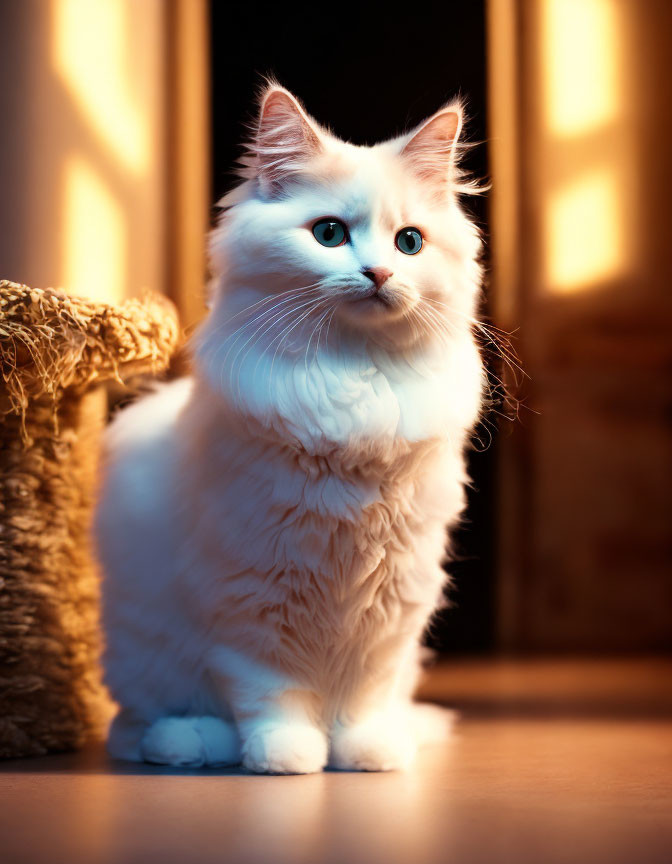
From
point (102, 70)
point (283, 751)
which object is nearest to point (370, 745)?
point (283, 751)

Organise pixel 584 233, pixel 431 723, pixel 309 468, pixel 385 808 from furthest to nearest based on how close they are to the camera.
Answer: pixel 584 233 < pixel 431 723 < pixel 309 468 < pixel 385 808

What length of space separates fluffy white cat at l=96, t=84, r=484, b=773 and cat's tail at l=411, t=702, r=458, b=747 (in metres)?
0.19

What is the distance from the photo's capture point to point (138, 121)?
272 cm

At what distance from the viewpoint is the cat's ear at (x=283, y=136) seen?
132 cm

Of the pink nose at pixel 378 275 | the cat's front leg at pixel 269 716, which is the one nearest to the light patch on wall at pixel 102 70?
the pink nose at pixel 378 275

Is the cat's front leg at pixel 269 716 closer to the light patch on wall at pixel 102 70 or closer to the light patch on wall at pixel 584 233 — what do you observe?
the light patch on wall at pixel 102 70

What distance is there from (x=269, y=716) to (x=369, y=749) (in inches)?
5.8

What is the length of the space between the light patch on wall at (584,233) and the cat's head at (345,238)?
5.08 feet

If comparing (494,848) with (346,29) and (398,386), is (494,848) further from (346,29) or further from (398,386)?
(346,29)

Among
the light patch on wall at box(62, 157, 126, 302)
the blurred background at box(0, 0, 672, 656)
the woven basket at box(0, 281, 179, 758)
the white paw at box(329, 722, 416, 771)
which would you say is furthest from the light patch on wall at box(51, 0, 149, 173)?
the white paw at box(329, 722, 416, 771)

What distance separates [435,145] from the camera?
55.0 inches

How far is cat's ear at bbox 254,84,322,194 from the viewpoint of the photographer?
1.32 m

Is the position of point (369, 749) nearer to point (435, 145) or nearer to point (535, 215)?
point (435, 145)

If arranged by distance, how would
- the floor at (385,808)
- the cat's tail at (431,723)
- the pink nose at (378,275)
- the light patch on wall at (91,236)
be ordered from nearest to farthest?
the floor at (385,808), the pink nose at (378,275), the cat's tail at (431,723), the light patch on wall at (91,236)
